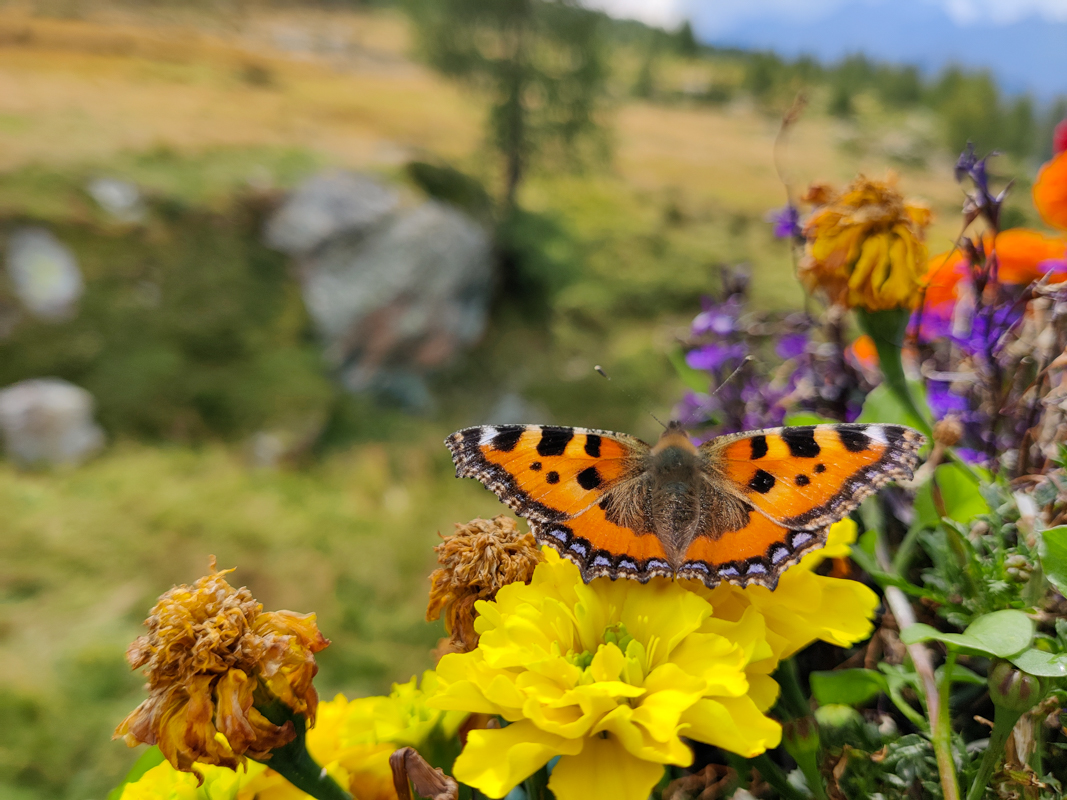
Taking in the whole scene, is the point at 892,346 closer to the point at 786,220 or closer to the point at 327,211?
the point at 786,220

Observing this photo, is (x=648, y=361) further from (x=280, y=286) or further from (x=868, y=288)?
(x=868, y=288)

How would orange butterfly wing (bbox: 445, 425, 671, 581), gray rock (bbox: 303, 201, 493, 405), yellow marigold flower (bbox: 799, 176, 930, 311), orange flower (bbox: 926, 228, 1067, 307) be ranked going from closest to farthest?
orange butterfly wing (bbox: 445, 425, 671, 581) < yellow marigold flower (bbox: 799, 176, 930, 311) < orange flower (bbox: 926, 228, 1067, 307) < gray rock (bbox: 303, 201, 493, 405)

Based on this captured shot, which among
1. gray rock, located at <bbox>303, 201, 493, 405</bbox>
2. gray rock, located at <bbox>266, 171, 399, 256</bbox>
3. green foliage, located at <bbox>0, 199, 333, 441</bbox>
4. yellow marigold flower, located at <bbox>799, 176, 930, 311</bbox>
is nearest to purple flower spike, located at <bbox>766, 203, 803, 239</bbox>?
yellow marigold flower, located at <bbox>799, 176, 930, 311</bbox>

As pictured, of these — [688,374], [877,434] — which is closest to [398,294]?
[688,374]

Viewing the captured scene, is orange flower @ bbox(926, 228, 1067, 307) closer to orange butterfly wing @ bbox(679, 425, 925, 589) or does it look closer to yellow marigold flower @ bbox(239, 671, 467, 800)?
orange butterfly wing @ bbox(679, 425, 925, 589)

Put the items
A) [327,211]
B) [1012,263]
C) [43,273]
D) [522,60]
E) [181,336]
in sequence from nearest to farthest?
[1012,263]
[43,273]
[181,336]
[327,211]
[522,60]

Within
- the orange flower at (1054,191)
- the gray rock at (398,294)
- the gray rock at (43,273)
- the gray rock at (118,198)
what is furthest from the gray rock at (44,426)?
the orange flower at (1054,191)

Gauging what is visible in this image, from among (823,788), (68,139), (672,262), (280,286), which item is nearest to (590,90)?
(672,262)
